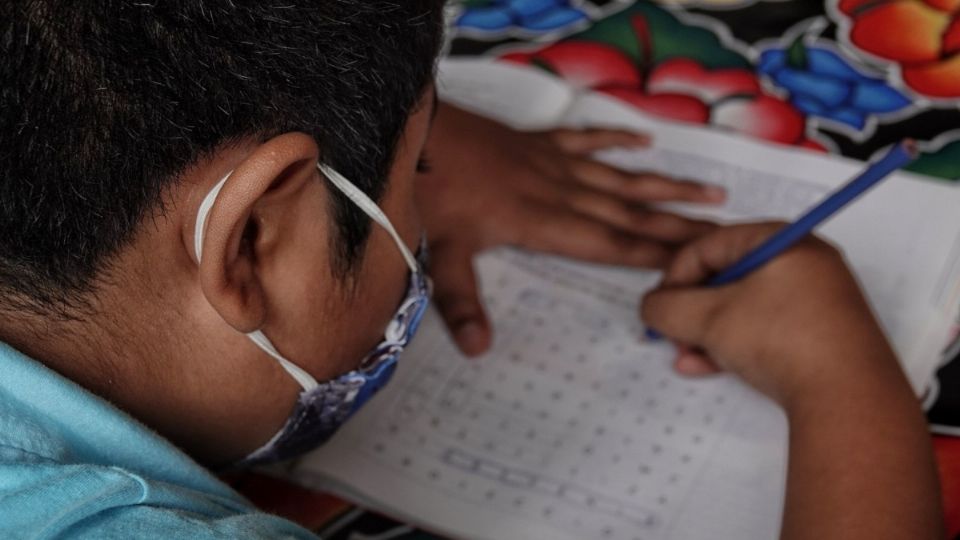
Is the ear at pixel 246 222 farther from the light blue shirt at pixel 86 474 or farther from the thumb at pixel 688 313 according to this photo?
the thumb at pixel 688 313

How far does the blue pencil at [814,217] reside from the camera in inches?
23.2

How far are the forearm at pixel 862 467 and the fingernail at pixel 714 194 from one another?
192 millimetres

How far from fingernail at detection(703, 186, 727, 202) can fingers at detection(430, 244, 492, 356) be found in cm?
17

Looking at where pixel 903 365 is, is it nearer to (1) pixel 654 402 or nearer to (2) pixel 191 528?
(1) pixel 654 402

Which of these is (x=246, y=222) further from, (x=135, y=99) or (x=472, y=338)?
(x=472, y=338)

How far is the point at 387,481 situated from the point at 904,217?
37cm

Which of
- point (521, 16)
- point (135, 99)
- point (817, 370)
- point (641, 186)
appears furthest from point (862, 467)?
point (521, 16)

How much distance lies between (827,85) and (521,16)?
0.26 metres

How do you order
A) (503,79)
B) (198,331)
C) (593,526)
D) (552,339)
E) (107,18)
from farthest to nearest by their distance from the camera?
(503,79), (552,339), (593,526), (198,331), (107,18)

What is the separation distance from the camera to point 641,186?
2.63 ft

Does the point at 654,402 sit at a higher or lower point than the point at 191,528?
lower

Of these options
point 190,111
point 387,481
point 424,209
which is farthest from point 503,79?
point 190,111

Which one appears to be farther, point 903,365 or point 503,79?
point 503,79

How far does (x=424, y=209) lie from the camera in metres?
0.81
